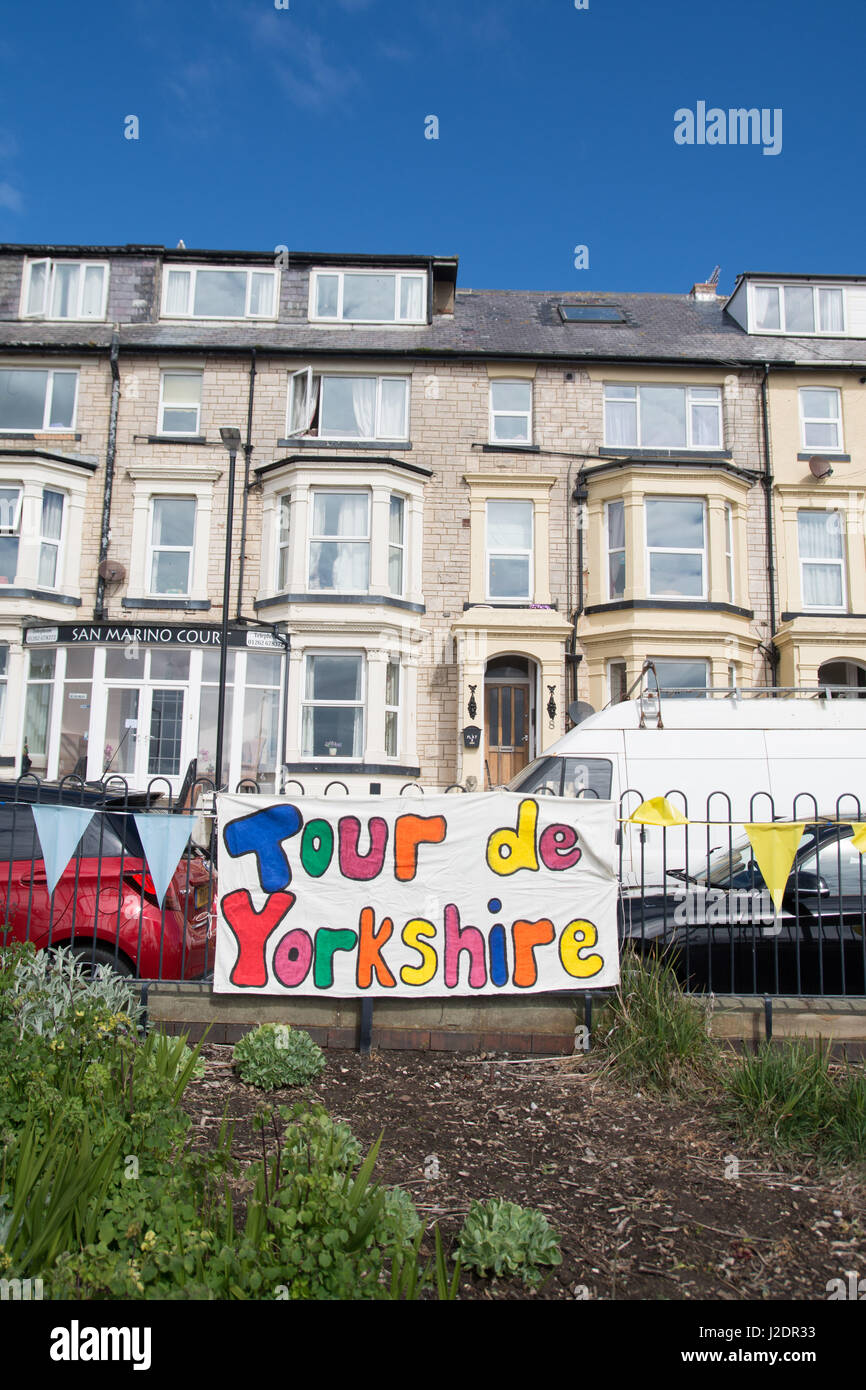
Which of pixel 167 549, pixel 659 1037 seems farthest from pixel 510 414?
pixel 659 1037

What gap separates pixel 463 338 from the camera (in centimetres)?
2003

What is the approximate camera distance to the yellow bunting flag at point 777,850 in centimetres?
528

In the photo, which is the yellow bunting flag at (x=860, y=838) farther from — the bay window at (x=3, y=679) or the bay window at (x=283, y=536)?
the bay window at (x=3, y=679)

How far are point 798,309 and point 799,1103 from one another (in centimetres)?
2125

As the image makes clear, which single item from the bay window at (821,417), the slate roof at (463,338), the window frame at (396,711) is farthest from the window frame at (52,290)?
the bay window at (821,417)

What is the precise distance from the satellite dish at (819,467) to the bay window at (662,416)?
2.02m

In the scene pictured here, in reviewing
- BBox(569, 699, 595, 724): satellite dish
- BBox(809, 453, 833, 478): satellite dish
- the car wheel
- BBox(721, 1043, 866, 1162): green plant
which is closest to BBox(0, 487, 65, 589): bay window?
BBox(569, 699, 595, 724): satellite dish

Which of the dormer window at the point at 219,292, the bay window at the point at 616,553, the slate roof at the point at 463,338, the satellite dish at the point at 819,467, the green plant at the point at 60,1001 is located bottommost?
the green plant at the point at 60,1001

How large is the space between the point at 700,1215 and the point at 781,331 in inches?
845

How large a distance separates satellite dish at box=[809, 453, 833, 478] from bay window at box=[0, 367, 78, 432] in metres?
16.4

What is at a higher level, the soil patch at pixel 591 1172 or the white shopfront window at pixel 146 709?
the white shopfront window at pixel 146 709

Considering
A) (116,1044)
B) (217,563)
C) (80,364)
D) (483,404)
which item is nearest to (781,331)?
(483,404)

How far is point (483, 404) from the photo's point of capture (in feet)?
62.8
